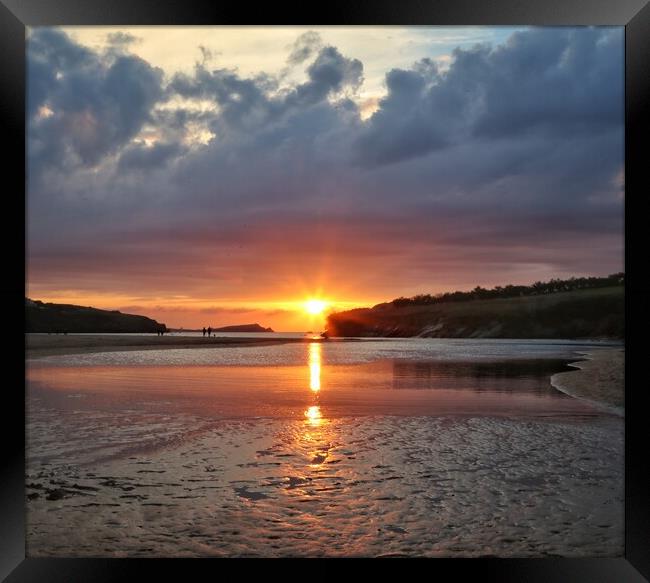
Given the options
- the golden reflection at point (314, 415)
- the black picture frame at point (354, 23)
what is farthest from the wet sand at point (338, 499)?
Answer: the golden reflection at point (314, 415)

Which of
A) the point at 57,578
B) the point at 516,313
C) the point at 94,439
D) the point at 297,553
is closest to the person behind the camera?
the point at 57,578

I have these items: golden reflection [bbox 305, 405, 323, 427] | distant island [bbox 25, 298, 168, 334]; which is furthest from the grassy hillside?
golden reflection [bbox 305, 405, 323, 427]

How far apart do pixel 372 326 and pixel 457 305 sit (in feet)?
82.8

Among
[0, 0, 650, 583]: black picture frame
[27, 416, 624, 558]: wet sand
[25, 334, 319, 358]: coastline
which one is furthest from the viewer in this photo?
[25, 334, 319, 358]: coastline

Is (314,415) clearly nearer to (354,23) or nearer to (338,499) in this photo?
(338,499)

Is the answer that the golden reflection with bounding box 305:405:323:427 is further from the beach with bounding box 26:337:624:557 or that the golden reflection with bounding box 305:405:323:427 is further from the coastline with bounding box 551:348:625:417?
the coastline with bounding box 551:348:625:417

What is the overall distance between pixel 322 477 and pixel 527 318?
374 ft

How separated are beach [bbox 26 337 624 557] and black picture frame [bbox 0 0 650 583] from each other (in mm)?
515

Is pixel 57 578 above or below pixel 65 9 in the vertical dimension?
below

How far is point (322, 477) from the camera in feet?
24.5

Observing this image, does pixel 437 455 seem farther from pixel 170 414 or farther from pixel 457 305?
pixel 457 305

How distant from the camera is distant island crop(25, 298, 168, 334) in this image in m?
90.4

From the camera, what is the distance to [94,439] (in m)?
9.43

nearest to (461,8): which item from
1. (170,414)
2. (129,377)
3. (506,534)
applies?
(506,534)
